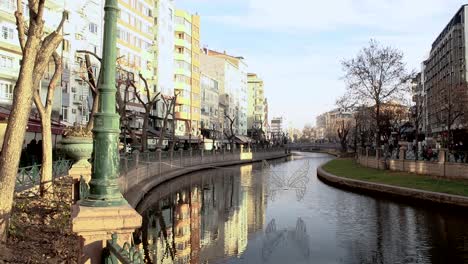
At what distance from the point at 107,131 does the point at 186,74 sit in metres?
79.3

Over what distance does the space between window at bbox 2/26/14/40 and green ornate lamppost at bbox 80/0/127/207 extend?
142 feet

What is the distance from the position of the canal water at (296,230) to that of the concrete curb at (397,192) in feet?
3.35

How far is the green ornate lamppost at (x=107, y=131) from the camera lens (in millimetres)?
6414

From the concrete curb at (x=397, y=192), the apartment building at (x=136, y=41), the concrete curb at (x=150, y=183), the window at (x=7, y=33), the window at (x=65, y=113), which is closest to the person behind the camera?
the concrete curb at (x=397, y=192)

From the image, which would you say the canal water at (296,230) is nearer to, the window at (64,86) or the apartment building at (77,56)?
the apartment building at (77,56)

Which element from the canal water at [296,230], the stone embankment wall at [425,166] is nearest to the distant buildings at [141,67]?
the canal water at [296,230]

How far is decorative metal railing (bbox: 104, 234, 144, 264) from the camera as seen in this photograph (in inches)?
199

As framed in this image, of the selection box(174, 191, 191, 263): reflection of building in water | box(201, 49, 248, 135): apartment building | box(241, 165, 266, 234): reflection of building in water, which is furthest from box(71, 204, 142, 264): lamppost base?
box(201, 49, 248, 135): apartment building

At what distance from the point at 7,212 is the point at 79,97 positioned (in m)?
46.0

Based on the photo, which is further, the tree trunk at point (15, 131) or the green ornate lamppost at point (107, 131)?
the tree trunk at point (15, 131)

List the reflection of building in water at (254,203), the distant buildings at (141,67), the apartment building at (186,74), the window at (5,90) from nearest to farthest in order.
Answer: the reflection of building in water at (254,203)
the window at (5,90)
the distant buildings at (141,67)
the apartment building at (186,74)

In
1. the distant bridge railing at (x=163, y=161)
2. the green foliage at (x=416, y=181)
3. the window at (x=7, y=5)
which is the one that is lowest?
the green foliage at (x=416, y=181)

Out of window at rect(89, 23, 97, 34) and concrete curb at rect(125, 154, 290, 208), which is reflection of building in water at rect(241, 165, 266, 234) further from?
window at rect(89, 23, 97, 34)

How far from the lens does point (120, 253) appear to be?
533cm
